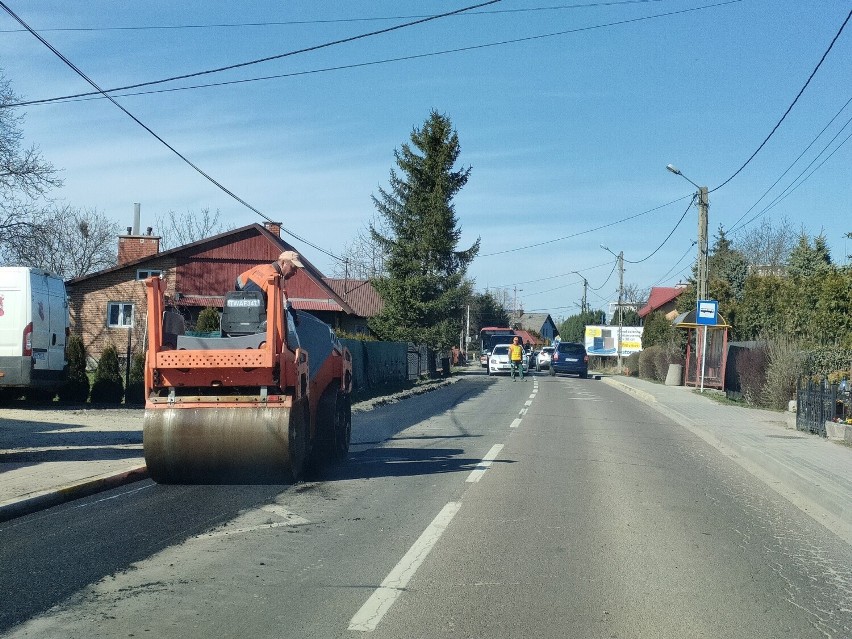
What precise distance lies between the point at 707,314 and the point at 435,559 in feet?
81.9

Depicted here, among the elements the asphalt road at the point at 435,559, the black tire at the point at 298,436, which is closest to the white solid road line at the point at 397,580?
the asphalt road at the point at 435,559

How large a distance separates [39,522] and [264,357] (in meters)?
2.58

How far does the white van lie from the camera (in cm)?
1609

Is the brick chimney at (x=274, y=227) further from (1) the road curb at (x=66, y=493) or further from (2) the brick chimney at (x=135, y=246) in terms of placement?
(1) the road curb at (x=66, y=493)

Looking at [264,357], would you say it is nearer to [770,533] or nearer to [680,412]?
[770,533]

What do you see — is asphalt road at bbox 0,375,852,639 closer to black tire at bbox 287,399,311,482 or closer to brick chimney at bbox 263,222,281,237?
black tire at bbox 287,399,311,482

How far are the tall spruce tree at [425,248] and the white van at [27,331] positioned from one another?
26.9m

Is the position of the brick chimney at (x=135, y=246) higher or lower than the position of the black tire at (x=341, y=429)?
higher

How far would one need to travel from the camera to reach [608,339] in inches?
2975

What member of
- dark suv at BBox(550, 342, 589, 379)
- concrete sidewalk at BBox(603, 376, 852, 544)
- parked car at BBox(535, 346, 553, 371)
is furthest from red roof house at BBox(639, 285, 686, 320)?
concrete sidewalk at BBox(603, 376, 852, 544)

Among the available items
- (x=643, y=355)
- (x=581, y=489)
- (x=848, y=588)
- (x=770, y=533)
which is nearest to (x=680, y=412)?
(x=581, y=489)

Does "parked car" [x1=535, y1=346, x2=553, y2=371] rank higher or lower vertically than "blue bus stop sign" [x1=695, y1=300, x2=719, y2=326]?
lower

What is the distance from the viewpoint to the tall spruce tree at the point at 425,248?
4366 cm

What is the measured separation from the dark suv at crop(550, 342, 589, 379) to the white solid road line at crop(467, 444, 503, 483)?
35.5 m
